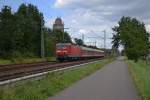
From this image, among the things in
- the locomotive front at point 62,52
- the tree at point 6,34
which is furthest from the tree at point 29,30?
the locomotive front at point 62,52

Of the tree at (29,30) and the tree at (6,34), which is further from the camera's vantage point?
the tree at (29,30)

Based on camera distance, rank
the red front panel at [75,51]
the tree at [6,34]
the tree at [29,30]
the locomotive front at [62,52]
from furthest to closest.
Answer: the tree at [29,30]
the tree at [6,34]
the red front panel at [75,51]
the locomotive front at [62,52]

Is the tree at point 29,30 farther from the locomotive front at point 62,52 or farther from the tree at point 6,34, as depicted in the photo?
the locomotive front at point 62,52

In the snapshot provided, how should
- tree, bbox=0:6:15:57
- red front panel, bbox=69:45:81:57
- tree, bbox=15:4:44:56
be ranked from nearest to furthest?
red front panel, bbox=69:45:81:57
tree, bbox=0:6:15:57
tree, bbox=15:4:44:56

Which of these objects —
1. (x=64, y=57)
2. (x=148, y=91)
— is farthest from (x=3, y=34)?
(x=148, y=91)

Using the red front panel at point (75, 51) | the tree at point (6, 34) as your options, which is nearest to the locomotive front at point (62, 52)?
the red front panel at point (75, 51)

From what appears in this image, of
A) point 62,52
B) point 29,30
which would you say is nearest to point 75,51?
point 62,52

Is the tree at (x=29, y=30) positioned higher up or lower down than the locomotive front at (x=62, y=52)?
higher up

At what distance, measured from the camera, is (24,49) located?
82188mm

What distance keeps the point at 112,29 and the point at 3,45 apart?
194ft

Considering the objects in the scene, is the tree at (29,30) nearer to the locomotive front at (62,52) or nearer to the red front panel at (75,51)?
the red front panel at (75,51)

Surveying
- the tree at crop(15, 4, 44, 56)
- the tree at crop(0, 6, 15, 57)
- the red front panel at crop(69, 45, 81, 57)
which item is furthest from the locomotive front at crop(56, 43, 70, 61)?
the tree at crop(15, 4, 44, 56)

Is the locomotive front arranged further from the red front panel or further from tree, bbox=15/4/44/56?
tree, bbox=15/4/44/56

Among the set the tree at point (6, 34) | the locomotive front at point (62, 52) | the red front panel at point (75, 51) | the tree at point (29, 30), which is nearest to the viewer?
the locomotive front at point (62, 52)
